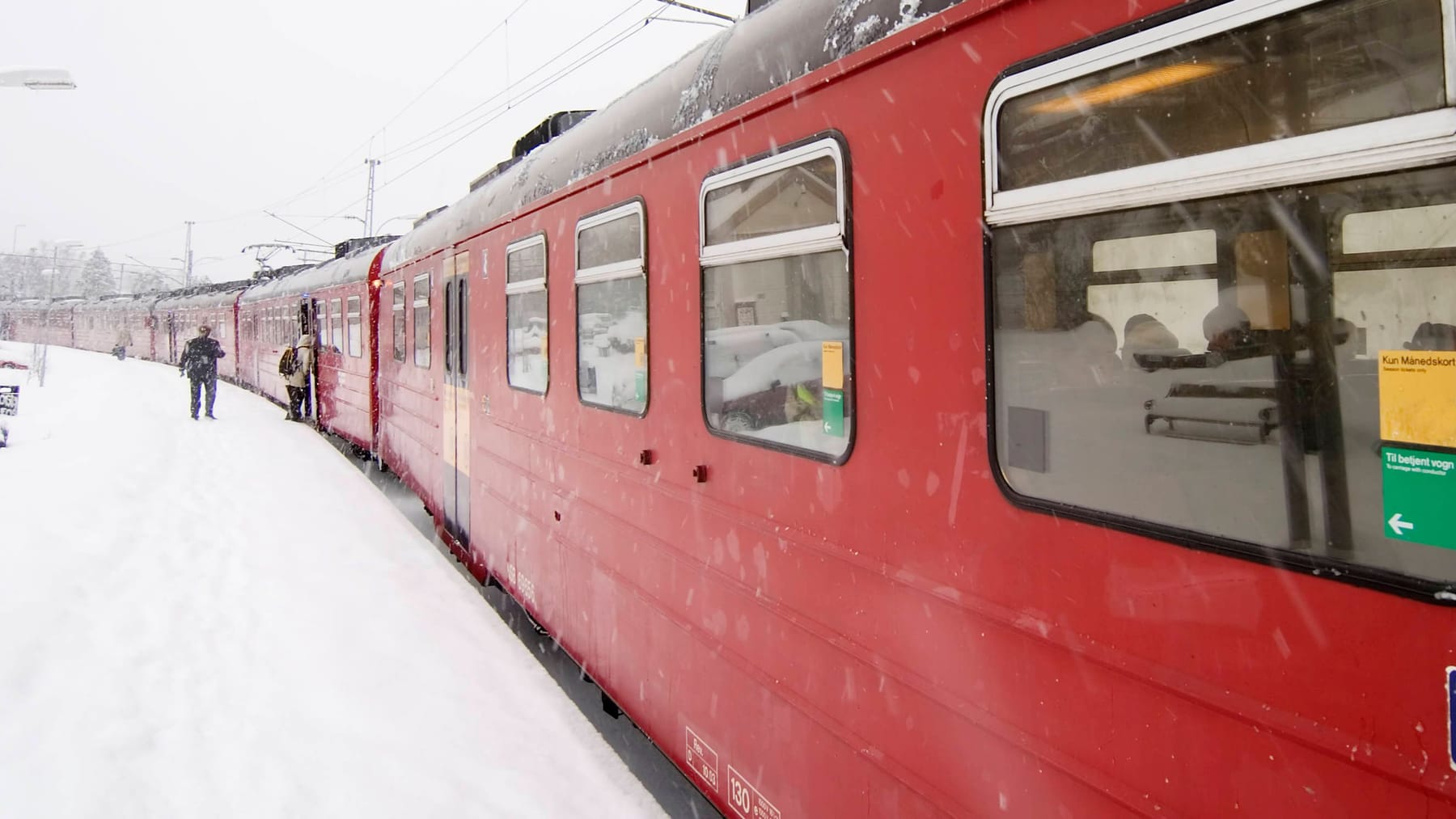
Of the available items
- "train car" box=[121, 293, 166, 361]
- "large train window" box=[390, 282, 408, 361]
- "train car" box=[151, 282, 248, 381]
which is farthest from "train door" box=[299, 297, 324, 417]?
"train car" box=[121, 293, 166, 361]

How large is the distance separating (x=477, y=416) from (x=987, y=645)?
5.02 m

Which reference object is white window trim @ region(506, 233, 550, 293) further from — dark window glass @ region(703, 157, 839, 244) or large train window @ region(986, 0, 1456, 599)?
large train window @ region(986, 0, 1456, 599)

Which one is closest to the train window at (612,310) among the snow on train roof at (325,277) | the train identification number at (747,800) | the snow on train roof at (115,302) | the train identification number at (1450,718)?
the train identification number at (747,800)

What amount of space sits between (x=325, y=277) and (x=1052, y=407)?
1401 centimetres

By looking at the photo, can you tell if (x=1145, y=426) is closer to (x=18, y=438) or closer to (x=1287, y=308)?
(x=1287, y=308)

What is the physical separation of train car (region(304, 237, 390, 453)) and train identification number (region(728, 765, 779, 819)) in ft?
29.2

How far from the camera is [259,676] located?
444cm

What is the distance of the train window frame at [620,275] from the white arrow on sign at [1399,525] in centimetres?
254

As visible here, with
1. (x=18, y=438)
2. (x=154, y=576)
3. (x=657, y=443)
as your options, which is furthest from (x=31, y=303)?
(x=657, y=443)

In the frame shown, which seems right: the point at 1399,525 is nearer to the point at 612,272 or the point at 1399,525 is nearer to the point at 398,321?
the point at 612,272

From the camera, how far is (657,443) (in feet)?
10.9

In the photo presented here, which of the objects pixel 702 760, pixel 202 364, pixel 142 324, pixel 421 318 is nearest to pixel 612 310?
pixel 702 760

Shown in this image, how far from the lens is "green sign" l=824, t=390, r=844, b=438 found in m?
2.30

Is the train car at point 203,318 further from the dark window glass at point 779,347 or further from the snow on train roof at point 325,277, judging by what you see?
the dark window glass at point 779,347
